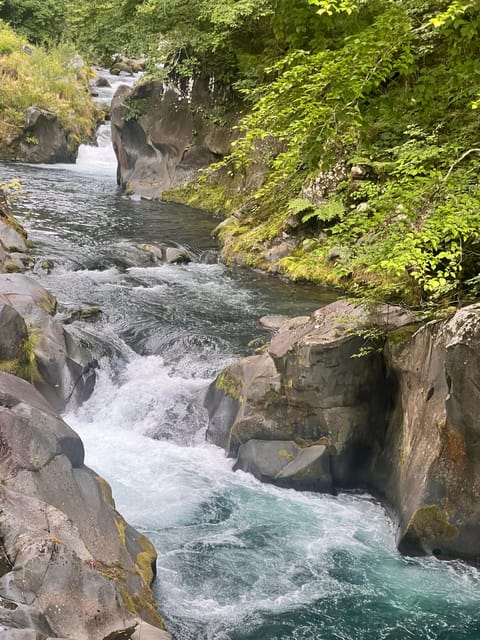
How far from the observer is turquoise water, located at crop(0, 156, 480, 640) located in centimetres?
620

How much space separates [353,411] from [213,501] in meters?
2.02

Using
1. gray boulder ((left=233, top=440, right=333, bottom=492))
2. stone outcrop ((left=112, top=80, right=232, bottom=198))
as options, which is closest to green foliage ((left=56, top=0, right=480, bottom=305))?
gray boulder ((left=233, top=440, right=333, bottom=492))

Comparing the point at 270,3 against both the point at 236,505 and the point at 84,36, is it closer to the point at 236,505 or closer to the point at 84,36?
the point at 84,36

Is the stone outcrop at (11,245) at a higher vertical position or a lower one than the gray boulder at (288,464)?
higher

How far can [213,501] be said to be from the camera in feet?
26.5

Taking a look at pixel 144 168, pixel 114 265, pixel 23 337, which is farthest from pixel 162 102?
pixel 23 337

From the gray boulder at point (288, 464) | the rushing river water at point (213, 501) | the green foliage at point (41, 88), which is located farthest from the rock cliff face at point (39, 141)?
the gray boulder at point (288, 464)

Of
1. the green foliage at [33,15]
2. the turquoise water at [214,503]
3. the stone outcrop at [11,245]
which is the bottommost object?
the turquoise water at [214,503]

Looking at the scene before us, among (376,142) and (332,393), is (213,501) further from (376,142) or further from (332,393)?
(376,142)

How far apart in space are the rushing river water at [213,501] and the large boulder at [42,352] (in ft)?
1.13

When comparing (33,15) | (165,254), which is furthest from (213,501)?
(33,15)

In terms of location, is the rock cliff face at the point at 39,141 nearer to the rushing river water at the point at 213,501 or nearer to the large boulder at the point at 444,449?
the rushing river water at the point at 213,501

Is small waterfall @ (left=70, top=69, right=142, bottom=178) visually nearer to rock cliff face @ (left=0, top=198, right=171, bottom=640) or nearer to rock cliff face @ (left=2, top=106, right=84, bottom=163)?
rock cliff face @ (left=2, top=106, right=84, bottom=163)

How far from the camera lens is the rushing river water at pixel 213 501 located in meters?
6.20
